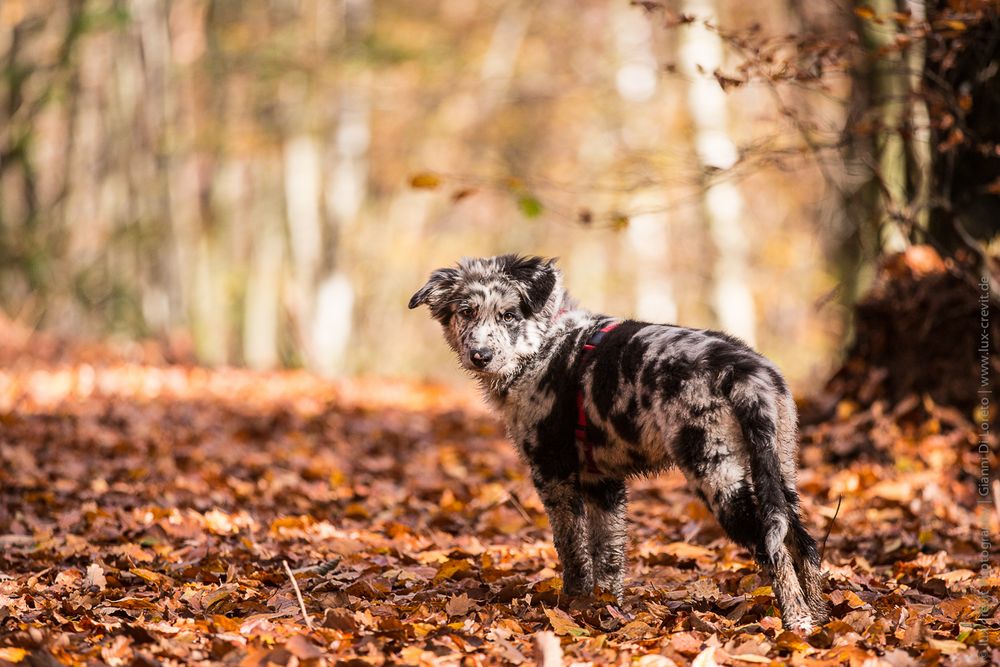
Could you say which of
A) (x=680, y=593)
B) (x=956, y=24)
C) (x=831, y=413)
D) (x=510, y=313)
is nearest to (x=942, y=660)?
(x=680, y=593)

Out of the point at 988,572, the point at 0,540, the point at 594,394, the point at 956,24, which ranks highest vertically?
the point at 956,24

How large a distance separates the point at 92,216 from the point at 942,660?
23.8 meters

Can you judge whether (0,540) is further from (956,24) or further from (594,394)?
(956,24)

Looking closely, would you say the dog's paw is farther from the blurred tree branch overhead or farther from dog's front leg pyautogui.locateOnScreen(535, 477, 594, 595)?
the blurred tree branch overhead

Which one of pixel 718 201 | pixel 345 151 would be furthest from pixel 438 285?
pixel 345 151

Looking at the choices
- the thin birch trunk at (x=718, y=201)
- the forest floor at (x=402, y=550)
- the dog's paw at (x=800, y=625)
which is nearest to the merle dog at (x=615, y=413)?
the dog's paw at (x=800, y=625)

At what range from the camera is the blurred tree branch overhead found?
1862 cm

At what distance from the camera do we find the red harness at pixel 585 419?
5.59 metres

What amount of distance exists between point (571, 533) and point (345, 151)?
61.4 ft

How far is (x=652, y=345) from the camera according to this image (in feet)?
17.2

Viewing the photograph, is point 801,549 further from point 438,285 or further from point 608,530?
point 438,285

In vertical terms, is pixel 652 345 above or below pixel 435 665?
above

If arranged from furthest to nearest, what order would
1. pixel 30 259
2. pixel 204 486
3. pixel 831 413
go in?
pixel 30 259 → pixel 831 413 → pixel 204 486

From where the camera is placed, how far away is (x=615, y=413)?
17.4 feet
